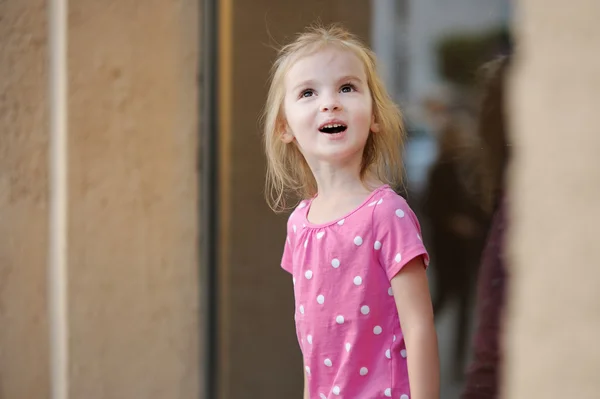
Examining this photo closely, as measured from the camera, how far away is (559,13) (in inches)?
51.8

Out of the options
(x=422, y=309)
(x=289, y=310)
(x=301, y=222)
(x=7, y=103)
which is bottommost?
(x=289, y=310)

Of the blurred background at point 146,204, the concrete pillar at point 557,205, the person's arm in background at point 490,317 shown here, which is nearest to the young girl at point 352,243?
the person's arm in background at point 490,317

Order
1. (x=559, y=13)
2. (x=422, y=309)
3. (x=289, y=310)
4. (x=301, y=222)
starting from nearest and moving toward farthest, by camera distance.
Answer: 1. (x=559, y=13)
2. (x=422, y=309)
3. (x=301, y=222)
4. (x=289, y=310)

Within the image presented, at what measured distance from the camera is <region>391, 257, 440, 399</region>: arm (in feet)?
6.75

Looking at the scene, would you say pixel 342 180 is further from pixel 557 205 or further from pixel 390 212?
pixel 557 205

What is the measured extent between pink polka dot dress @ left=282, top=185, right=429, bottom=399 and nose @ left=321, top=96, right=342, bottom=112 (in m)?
0.23

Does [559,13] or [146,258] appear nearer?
[559,13]

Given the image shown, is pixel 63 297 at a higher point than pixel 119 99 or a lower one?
lower

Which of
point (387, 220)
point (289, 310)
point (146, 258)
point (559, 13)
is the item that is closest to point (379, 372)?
point (387, 220)

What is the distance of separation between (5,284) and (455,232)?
213 cm

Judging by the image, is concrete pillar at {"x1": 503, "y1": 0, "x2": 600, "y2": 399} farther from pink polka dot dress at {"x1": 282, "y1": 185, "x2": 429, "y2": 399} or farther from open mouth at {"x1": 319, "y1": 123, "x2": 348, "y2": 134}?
open mouth at {"x1": 319, "y1": 123, "x2": 348, "y2": 134}

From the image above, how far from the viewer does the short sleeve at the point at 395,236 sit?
2.09 meters

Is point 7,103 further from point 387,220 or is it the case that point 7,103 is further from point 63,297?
point 387,220

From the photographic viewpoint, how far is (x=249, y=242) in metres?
4.17
